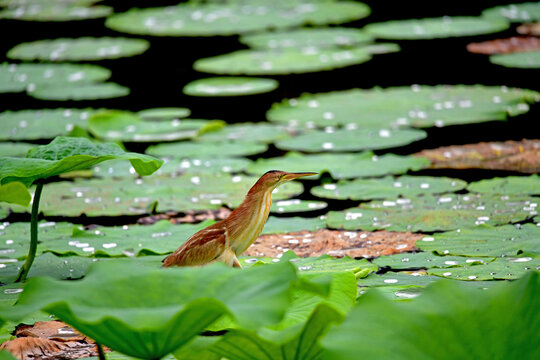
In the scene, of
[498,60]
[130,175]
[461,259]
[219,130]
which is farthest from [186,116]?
[461,259]

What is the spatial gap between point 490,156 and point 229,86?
2.94 meters

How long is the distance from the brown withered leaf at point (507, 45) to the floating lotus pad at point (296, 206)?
415 centimetres

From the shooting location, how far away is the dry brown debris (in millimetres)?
2977

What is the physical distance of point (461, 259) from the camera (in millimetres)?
3699

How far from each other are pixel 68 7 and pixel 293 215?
8159mm

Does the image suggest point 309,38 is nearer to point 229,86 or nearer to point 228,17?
point 228,17

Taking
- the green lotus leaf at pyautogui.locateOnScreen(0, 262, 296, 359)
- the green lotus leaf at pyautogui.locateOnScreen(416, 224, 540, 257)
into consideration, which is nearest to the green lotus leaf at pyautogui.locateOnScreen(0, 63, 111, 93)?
the green lotus leaf at pyautogui.locateOnScreen(416, 224, 540, 257)

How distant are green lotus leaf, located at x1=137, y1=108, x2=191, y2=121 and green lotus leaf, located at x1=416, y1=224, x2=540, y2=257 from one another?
3.28 metres

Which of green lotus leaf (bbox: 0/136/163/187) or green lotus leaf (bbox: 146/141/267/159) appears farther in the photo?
green lotus leaf (bbox: 146/141/267/159)

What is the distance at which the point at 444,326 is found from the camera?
201 cm

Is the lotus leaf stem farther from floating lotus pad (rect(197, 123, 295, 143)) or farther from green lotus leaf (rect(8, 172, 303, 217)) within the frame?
floating lotus pad (rect(197, 123, 295, 143))

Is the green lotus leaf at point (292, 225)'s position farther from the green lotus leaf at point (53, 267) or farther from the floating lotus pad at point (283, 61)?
the floating lotus pad at point (283, 61)

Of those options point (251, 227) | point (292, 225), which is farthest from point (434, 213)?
point (251, 227)

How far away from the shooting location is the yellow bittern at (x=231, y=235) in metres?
3.23
